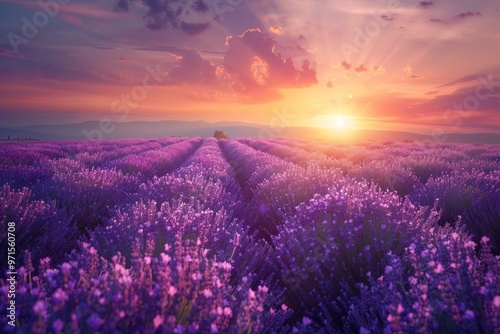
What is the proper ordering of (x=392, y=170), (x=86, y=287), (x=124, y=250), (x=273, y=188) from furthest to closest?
(x=392, y=170) → (x=273, y=188) → (x=124, y=250) → (x=86, y=287)

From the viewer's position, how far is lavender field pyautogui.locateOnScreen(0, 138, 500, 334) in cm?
141

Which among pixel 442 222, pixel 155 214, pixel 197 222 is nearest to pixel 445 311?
pixel 197 222

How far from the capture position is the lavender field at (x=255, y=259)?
141 centimetres

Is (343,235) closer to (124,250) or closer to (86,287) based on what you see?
(124,250)

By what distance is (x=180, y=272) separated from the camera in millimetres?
1559

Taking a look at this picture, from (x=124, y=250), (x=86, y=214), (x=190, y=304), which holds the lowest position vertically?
(x=86, y=214)

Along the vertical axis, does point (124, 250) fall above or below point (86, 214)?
above

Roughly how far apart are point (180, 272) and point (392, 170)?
583 centimetres

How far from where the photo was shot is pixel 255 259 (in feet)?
8.96

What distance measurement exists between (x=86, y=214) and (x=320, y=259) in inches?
116

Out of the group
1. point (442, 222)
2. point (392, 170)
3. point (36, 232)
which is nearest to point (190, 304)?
point (36, 232)

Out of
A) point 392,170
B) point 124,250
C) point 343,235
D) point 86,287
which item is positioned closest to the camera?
point 86,287

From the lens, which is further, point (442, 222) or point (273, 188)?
point (273, 188)

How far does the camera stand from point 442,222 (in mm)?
4500
